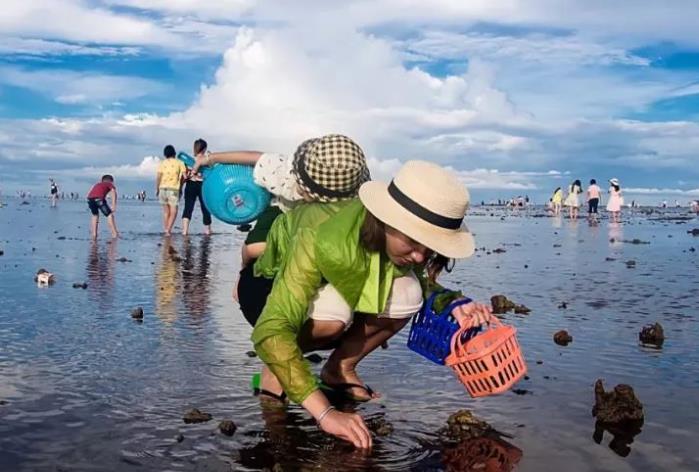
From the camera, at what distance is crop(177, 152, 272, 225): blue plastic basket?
6.07 m

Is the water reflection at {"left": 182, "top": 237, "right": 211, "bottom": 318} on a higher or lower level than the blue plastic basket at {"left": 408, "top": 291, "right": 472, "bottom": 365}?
lower

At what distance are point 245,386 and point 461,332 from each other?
149 cm

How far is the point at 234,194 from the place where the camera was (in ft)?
20.5

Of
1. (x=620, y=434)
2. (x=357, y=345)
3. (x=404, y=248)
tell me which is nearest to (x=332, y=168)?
(x=404, y=248)

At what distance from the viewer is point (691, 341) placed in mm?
6887

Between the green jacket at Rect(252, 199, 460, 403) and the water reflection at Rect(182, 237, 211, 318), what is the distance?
3718mm

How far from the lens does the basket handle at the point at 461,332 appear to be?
14.5ft

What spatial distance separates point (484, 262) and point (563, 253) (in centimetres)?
332

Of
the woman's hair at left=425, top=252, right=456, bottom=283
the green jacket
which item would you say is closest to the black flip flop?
Answer: the green jacket

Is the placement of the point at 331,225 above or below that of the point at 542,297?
above

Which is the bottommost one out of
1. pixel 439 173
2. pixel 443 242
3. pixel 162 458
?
pixel 162 458

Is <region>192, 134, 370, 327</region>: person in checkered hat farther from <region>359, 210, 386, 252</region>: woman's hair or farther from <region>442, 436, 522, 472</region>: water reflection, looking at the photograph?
<region>442, 436, 522, 472</region>: water reflection

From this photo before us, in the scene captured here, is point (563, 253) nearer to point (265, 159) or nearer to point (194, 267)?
point (194, 267)

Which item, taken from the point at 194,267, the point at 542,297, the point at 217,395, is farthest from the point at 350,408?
the point at 194,267
